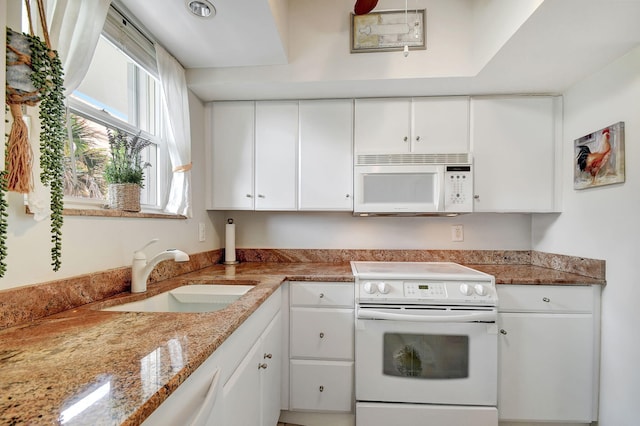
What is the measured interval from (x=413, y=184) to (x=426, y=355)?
1.05 m

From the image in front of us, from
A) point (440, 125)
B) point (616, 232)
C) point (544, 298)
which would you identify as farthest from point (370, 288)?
point (616, 232)

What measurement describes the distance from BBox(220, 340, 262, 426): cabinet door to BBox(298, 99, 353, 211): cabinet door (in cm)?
106

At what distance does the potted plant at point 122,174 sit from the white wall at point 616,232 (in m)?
2.39

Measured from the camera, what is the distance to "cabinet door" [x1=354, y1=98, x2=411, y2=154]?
6.45 feet

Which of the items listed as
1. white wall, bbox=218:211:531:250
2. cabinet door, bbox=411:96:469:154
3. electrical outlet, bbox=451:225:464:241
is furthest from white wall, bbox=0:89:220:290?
electrical outlet, bbox=451:225:464:241

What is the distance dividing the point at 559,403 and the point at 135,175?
2.55 metres

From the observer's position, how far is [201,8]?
131 centimetres

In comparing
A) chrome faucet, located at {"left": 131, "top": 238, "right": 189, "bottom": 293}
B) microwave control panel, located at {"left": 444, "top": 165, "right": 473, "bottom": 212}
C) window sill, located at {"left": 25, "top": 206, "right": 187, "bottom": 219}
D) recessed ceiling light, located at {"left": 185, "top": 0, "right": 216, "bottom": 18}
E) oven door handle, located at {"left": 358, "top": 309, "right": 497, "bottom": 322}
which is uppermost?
recessed ceiling light, located at {"left": 185, "top": 0, "right": 216, "bottom": 18}

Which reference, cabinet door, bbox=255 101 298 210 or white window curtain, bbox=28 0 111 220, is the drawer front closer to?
cabinet door, bbox=255 101 298 210

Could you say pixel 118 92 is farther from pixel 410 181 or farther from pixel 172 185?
pixel 410 181

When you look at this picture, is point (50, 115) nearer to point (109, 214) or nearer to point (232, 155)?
point (109, 214)

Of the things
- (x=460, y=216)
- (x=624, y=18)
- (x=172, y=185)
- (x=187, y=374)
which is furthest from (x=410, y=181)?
(x=187, y=374)

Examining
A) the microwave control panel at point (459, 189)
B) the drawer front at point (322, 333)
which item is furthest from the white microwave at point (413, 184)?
the drawer front at point (322, 333)

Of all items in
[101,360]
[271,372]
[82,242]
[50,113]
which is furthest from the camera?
[271,372]
